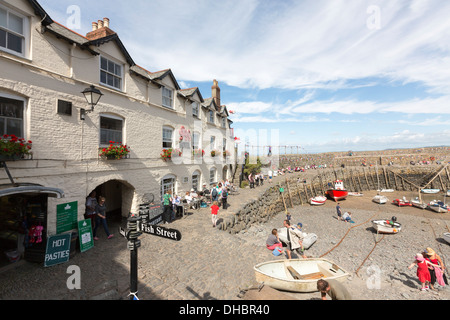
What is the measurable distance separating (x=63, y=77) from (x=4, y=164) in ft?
13.3

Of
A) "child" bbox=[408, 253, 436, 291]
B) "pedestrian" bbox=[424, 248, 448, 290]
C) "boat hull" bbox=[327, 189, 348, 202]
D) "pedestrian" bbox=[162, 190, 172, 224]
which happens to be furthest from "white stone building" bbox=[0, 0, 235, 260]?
"boat hull" bbox=[327, 189, 348, 202]

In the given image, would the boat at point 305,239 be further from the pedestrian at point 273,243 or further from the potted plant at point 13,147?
the potted plant at point 13,147

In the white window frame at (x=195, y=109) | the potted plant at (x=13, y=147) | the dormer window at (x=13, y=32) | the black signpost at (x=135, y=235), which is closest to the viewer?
the black signpost at (x=135, y=235)

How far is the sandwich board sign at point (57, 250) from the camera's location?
6656 mm

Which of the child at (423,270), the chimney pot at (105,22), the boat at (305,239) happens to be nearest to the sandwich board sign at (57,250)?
the chimney pot at (105,22)

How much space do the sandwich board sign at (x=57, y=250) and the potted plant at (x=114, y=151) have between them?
12.3 ft

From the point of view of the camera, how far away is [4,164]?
237 inches

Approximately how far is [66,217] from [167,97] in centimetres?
956

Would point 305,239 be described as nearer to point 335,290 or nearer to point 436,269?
point 436,269

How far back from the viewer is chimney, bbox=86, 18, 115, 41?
33.3 feet

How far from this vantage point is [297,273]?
7492mm
